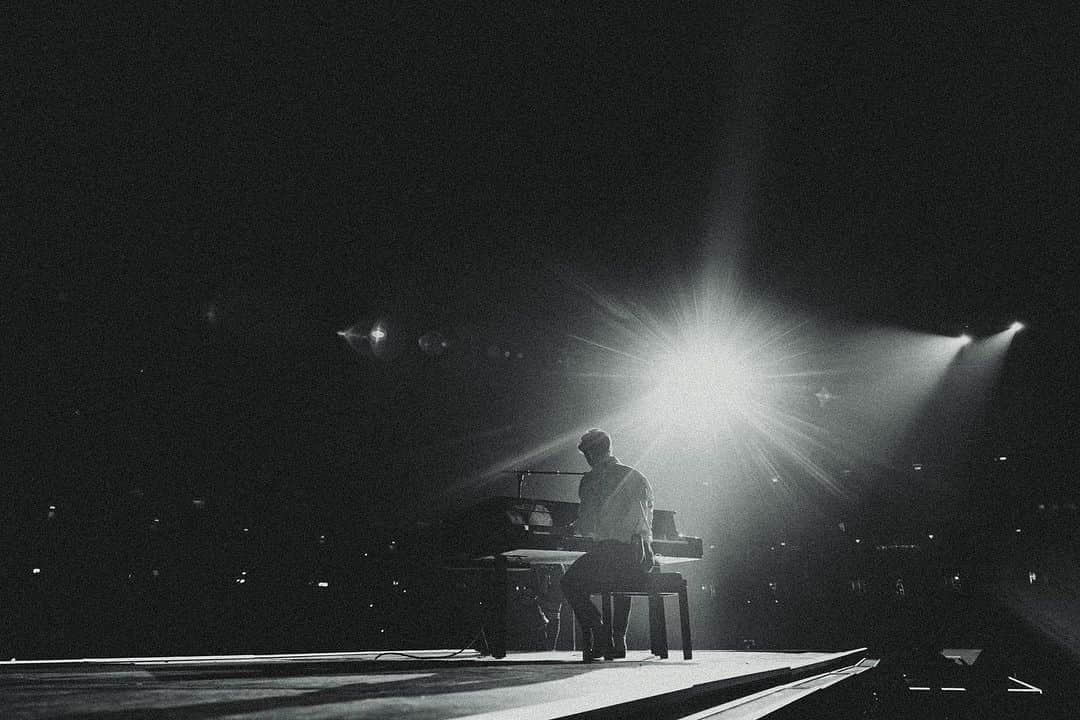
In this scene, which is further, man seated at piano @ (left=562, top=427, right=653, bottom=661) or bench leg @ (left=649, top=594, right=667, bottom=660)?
bench leg @ (left=649, top=594, right=667, bottom=660)

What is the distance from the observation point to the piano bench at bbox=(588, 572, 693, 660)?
404 cm

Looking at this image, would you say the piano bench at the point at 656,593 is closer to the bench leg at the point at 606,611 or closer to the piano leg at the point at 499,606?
the bench leg at the point at 606,611

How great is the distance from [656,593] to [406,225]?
4957mm

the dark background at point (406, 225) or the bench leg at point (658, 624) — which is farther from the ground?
the dark background at point (406, 225)

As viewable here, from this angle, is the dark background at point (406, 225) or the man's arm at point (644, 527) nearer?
the man's arm at point (644, 527)

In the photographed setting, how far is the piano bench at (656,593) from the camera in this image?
13.3 feet

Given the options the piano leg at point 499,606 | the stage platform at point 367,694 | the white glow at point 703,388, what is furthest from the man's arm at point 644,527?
the white glow at point 703,388

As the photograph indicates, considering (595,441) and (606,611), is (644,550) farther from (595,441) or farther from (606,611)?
(595,441)

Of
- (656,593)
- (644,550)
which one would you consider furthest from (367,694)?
(656,593)

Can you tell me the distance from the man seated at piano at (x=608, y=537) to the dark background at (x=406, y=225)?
11.3 ft

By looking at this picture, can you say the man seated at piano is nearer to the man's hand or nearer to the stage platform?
the man's hand

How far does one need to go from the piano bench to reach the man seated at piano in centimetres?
5

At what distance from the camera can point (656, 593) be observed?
174 inches

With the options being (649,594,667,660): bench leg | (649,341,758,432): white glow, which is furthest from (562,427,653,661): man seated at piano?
(649,341,758,432): white glow
